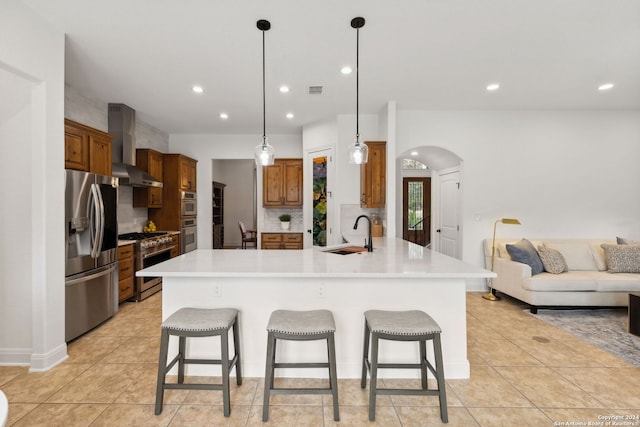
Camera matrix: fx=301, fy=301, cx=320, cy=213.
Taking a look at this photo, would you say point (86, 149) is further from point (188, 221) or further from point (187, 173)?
point (188, 221)

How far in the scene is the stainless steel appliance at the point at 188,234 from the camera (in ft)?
17.9

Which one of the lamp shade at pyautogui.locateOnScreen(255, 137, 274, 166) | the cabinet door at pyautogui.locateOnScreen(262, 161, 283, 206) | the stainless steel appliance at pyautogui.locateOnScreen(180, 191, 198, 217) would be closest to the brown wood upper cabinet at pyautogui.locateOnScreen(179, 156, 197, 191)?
the stainless steel appliance at pyautogui.locateOnScreen(180, 191, 198, 217)

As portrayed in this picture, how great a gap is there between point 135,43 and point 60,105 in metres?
0.86

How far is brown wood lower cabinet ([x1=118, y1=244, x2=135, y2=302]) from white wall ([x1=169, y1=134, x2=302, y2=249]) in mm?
2124

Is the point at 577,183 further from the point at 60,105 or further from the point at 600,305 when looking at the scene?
the point at 60,105

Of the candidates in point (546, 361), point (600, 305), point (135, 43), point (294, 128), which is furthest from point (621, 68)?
point (135, 43)

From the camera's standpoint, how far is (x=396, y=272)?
2051 mm

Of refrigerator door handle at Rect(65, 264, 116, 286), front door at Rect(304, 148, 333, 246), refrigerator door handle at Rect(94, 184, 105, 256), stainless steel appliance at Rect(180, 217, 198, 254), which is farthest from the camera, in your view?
stainless steel appliance at Rect(180, 217, 198, 254)

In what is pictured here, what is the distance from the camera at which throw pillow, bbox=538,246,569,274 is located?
3974 millimetres

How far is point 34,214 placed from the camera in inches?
95.5

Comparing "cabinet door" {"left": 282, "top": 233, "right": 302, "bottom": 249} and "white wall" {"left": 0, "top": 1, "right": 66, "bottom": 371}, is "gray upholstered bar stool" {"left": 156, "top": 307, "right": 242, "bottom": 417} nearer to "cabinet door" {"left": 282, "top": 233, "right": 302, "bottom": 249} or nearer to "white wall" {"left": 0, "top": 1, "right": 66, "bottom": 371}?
"white wall" {"left": 0, "top": 1, "right": 66, "bottom": 371}

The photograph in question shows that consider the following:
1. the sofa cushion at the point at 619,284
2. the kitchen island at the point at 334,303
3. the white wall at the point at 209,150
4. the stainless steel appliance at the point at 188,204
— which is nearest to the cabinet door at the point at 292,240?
the white wall at the point at 209,150

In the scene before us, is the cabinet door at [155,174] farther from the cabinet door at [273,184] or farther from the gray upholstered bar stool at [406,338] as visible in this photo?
the gray upholstered bar stool at [406,338]

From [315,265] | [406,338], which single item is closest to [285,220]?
[315,265]
